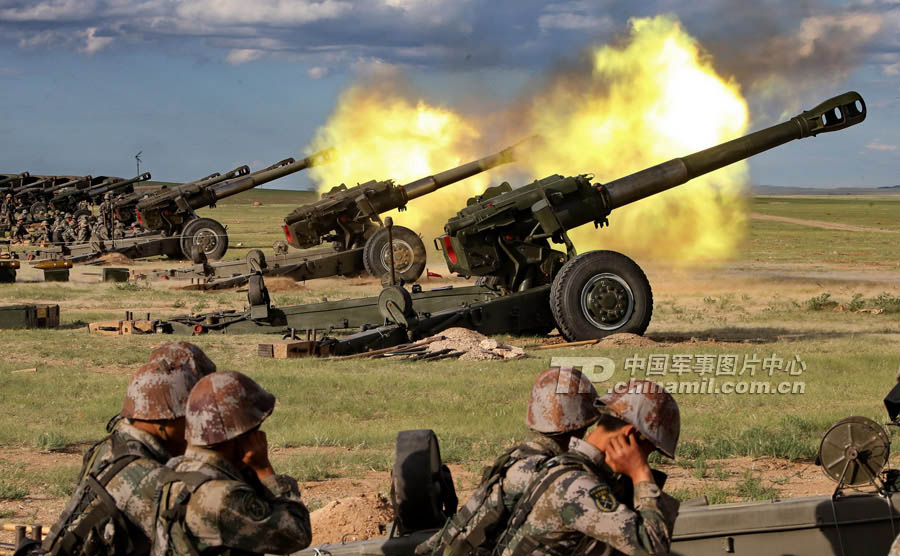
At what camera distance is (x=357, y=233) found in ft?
81.0

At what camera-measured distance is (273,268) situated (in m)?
24.6

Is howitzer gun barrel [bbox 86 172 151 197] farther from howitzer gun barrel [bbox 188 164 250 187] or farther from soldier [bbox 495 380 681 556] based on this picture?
soldier [bbox 495 380 681 556]

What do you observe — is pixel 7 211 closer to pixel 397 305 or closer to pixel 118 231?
pixel 118 231

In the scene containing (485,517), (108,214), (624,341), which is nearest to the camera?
(485,517)

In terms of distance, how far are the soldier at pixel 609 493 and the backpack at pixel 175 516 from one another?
3.30 feet

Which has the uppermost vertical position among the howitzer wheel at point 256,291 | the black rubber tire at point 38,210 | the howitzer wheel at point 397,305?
the black rubber tire at point 38,210

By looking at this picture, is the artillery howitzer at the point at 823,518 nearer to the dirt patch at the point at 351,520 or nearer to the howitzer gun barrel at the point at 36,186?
the dirt patch at the point at 351,520

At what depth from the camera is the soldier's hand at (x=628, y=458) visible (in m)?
3.88

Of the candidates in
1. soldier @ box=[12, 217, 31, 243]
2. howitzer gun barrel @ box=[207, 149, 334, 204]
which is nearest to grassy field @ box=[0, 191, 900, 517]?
howitzer gun barrel @ box=[207, 149, 334, 204]

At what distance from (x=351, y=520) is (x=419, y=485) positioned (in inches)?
88.5

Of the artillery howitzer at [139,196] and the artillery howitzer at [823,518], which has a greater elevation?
the artillery howitzer at [139,196]

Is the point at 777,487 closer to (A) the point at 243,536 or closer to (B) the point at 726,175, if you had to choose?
(A) the point at 243,536

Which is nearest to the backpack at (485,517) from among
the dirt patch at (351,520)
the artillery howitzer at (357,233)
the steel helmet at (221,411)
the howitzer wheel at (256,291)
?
the steel helmet at (221,411)

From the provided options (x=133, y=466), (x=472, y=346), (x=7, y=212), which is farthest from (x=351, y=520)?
(x=7, y=212)
